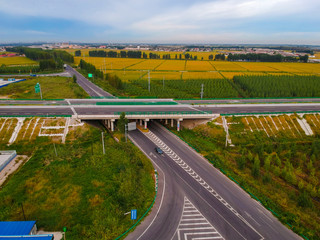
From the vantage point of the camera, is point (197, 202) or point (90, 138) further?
point (90, 138)

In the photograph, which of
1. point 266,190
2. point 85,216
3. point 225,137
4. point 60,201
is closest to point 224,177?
point 266,190

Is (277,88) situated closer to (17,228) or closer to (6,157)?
(6,157)

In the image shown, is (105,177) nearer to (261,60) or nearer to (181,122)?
(181,122)

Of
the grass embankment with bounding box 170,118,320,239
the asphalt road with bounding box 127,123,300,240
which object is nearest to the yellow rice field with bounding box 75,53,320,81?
the grass embankment with bounding box 170,118,320,239

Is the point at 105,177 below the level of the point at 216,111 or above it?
below

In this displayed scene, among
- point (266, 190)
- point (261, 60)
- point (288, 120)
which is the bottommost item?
point (266, 190)

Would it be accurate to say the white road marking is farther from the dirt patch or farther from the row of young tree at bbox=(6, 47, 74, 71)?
the row of young tree at bbox=(6, 47, 74, 71)
